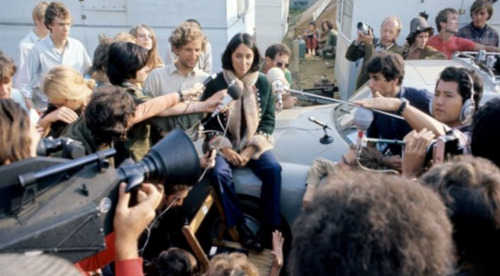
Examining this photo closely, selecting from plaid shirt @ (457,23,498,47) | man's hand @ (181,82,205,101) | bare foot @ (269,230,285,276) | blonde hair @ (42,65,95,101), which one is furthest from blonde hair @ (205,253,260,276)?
plaid shirt @ (457,23,498,47)

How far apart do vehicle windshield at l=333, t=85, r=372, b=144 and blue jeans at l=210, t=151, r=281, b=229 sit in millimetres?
1074

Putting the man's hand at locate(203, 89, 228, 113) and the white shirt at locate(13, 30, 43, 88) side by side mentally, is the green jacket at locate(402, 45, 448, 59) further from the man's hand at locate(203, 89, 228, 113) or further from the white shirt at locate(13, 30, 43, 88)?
the white shirt at locate(13, 30, 43, 88)

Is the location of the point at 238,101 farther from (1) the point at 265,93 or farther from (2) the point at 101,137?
(2) the point at 101,137

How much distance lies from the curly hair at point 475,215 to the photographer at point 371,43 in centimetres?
409

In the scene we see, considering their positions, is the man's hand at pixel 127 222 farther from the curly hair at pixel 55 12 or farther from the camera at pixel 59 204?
the curly hair at pixel 55 12

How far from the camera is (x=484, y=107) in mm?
1968

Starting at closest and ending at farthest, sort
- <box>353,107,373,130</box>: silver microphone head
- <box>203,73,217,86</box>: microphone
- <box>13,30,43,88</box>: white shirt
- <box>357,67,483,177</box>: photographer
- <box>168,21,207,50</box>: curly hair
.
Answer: <box>353,107,373,130</box>: silver microphone head < <box>357,67,483,177</box>: photographer < <box>203,73,217,86</box>: microphone < <box>168,21,207,50</box>: curly hair < <box>13,30,43,88</box>: white shirt

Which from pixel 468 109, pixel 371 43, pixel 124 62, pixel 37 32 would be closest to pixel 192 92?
pixel 124 62

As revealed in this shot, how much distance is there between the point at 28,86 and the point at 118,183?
10.8 ft

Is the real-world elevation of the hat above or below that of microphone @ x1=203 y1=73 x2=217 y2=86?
above

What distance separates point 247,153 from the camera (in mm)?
3225

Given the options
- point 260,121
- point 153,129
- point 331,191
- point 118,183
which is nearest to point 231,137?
point 260,121

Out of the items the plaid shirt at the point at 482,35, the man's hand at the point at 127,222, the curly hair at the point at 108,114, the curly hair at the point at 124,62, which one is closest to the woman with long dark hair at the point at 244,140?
the curly hair at the point at 124,62

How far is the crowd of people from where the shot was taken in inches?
39.4
